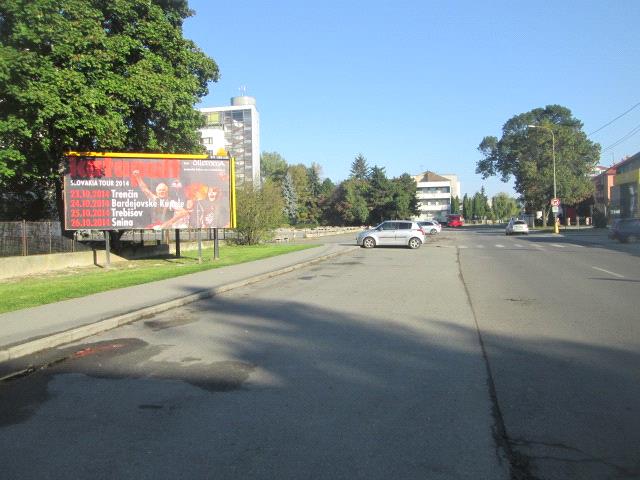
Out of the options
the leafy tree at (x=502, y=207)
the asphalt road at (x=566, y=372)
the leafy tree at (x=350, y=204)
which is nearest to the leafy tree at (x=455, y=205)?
the leafy tree at (x=502, y=207)

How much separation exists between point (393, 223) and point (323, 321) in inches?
975

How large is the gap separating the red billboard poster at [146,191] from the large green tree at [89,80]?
40.2 inches

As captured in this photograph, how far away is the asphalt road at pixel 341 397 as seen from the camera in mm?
4156

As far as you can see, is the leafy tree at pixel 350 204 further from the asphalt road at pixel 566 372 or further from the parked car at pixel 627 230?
the asphalt road at pixel 566 372

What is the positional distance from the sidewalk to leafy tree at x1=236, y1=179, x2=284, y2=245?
786 inches

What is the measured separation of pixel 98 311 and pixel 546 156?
68107 mm

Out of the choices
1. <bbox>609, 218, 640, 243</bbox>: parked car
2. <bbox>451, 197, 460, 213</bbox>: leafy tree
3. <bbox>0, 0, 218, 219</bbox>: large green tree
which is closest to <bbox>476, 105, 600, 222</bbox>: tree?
<bbox>609, 218, 640, 243</bbox>: parked car

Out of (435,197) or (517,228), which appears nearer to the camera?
(517,228)

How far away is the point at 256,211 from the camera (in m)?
37.2

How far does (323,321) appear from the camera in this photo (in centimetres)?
982

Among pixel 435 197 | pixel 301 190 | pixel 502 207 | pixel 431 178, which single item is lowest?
pixel 502 207

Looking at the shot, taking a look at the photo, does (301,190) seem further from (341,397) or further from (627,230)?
(341,397)

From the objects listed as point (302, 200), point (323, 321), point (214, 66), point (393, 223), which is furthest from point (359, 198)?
point (323, 321)

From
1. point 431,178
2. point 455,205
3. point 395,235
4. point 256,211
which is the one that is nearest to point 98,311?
point 395,235
